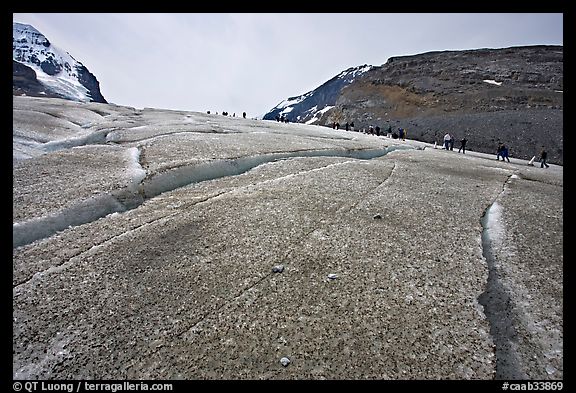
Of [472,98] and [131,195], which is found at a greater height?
[472,98]

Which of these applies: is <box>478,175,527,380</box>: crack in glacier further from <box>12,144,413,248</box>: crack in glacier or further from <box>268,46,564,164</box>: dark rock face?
<box>268,46,564,164</box>: dark rock face

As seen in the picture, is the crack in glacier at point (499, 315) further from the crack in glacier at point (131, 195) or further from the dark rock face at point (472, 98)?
the dark rock face at point (472, 98)

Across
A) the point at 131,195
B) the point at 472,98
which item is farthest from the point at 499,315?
the point at 472,98

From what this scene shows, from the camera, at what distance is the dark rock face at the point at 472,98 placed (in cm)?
3962

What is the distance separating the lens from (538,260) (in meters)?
7.59

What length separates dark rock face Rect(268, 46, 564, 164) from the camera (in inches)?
1560

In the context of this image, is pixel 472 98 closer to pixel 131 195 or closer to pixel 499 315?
pixel 499 315

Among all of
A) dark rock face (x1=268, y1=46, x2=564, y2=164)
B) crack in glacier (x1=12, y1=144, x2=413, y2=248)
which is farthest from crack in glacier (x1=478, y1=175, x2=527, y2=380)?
dark rock face (x1=268, y1=46, x2=564, y2=164)

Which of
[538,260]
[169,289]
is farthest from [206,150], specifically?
[538,260]

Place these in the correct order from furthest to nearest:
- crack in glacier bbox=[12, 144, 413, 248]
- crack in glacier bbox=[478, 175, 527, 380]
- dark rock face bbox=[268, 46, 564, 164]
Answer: dark rock face bbox=[268, 46, 564, 164]
crack in glacier bbox=[12, 144, 413, 248]
crack in glacier bbox=[478, 175, 527, 380]

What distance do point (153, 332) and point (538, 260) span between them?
9.24 metres

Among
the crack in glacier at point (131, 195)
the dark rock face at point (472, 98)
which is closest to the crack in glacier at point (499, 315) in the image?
the crack in glacier at point (131, 195)

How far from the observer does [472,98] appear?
53969 mm
